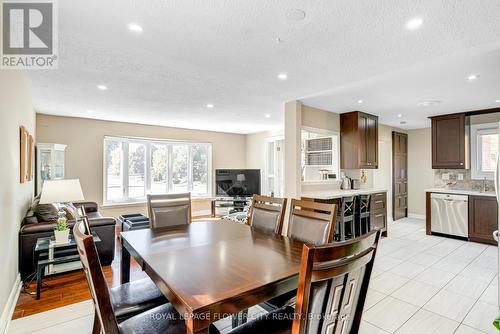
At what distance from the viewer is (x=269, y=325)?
1.39m

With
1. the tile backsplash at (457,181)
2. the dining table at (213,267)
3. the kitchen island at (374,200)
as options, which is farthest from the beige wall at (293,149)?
the tile backsplash at (457,181)

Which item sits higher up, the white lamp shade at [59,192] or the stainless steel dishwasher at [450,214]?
the white lamp shade at [59,192]

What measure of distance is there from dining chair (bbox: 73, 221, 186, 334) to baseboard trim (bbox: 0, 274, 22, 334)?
1.12 m

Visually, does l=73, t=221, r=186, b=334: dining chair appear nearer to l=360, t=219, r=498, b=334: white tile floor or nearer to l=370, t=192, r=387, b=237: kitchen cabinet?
l=360, t=219, r=498, b=334: white tile floor

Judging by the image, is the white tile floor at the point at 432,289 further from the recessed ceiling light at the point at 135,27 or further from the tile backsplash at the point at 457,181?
the recessed ceiling light at the point at 135,27

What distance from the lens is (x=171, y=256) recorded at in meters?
1.62

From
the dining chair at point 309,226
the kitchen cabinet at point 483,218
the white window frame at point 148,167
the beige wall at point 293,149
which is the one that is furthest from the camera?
the white window frame at point 148,167

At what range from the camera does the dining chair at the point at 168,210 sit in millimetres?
2664

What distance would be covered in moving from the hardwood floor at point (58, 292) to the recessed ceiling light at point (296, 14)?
10.8 feet

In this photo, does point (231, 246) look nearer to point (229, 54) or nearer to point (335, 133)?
point (229, 54)

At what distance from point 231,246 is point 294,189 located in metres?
2.50

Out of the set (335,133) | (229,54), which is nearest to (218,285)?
(229,54)

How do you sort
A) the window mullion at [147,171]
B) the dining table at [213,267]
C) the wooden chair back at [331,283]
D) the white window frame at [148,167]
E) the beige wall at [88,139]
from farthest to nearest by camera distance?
the window mullion at [147,171], the white window frame at [148,167], the beige wall at [88,139], the dining table at [213,267], the wooden chair back at [331,283]

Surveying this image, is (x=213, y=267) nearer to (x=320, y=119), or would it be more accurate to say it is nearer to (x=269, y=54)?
(x=269, y=54)
